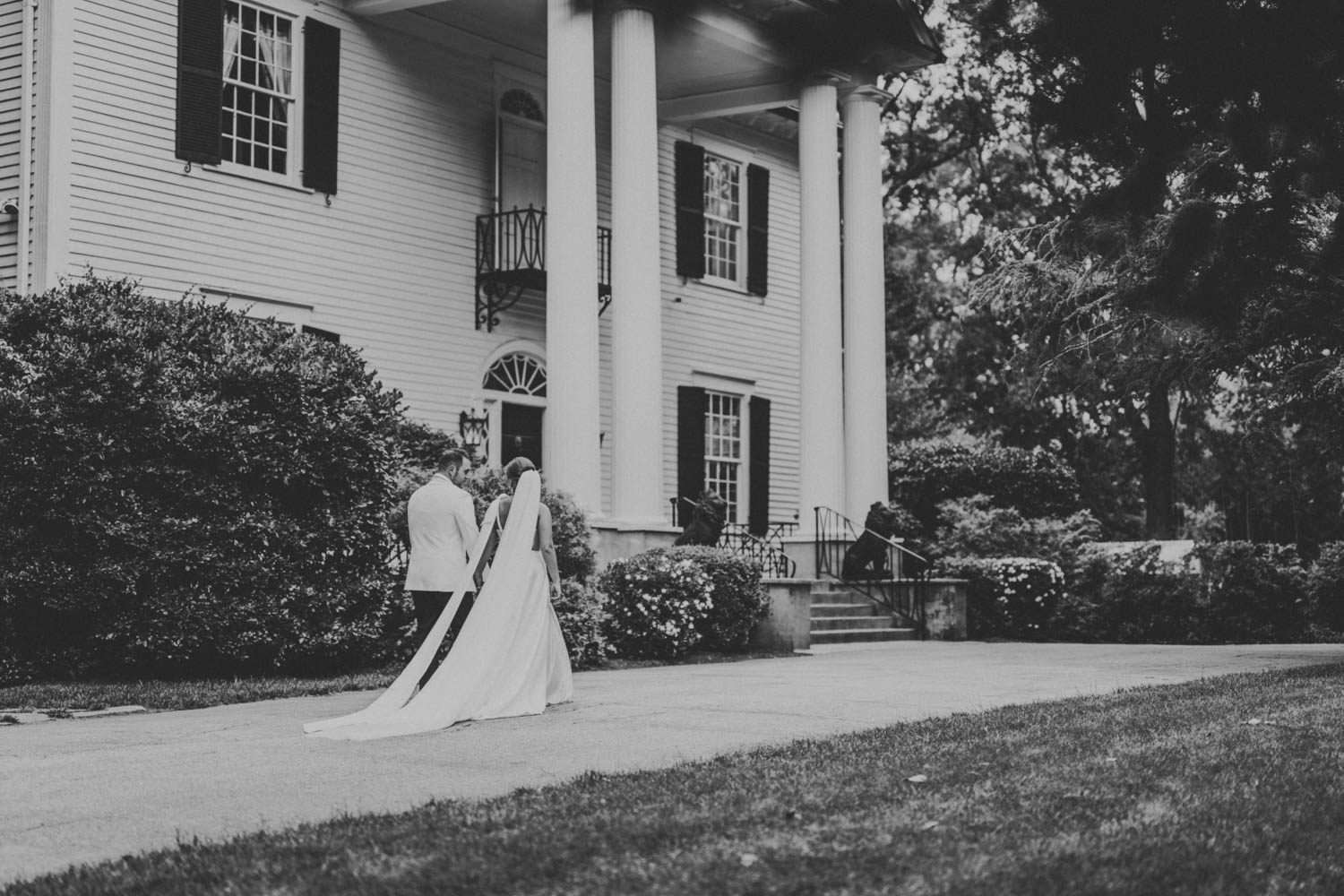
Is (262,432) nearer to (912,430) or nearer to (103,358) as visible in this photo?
(103,358)

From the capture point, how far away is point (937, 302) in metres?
36.4

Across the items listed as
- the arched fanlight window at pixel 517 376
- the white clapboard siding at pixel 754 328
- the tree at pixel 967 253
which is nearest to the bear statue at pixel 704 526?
the arched fanlight window at pixel 517 376

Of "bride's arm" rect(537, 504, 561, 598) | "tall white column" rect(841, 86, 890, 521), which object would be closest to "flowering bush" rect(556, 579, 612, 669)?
"bride's arm" rect(537, 504, 561, 598)

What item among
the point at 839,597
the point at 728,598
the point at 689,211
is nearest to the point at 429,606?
the point at 728,598

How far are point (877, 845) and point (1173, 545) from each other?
21.7 metres

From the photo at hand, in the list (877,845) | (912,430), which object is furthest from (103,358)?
(912,430)

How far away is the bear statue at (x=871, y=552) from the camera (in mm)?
21016

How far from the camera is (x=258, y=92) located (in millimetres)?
18516

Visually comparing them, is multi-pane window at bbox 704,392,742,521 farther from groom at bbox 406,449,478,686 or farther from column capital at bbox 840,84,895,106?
groom at bbox 406,449,478,686

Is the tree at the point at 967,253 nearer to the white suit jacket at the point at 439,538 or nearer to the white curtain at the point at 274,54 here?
the white curtain at the point at 274,54

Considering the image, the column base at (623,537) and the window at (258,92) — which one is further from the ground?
the window at (258,92)

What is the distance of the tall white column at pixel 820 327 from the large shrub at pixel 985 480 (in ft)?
18.9

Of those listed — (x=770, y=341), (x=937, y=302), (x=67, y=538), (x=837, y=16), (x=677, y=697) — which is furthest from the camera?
(x=937, y=302)

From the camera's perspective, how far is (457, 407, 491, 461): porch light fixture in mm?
20391
